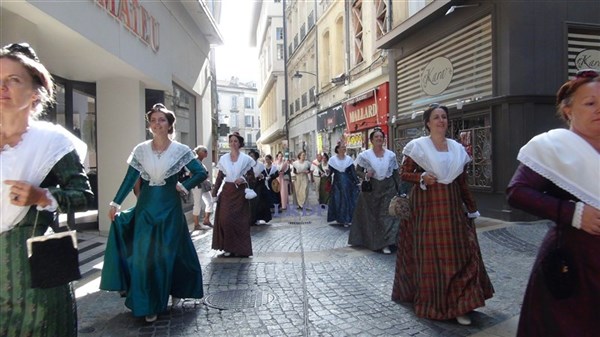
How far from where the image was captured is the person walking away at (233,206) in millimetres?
7027

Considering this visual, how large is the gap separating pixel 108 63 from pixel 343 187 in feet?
16.8

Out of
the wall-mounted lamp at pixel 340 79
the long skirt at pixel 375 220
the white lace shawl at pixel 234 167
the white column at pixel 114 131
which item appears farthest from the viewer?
the wall-mounted lamp at pixel 340 79

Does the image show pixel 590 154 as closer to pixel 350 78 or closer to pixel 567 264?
pixel 567 264

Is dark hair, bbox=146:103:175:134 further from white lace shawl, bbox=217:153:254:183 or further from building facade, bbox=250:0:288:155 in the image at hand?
building facade, bbox=250:0:288:155

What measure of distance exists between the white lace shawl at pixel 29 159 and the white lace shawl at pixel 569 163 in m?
2.04

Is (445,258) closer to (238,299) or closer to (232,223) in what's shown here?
(238,299)

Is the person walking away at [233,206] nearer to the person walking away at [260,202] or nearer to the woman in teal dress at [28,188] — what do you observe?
the person walking away at [260,202]

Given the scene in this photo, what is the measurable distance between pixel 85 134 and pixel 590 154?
9.26 meters

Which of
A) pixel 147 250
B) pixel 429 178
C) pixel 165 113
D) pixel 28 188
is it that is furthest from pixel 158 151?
pixel 28 188

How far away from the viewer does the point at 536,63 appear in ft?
30.5

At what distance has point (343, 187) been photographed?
408 inches

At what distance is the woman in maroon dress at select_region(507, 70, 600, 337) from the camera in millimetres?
2025

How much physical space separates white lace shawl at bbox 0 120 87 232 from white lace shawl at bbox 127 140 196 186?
89.4 inches

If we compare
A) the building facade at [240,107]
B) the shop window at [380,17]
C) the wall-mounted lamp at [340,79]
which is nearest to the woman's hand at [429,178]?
the shop window at [380,17]
